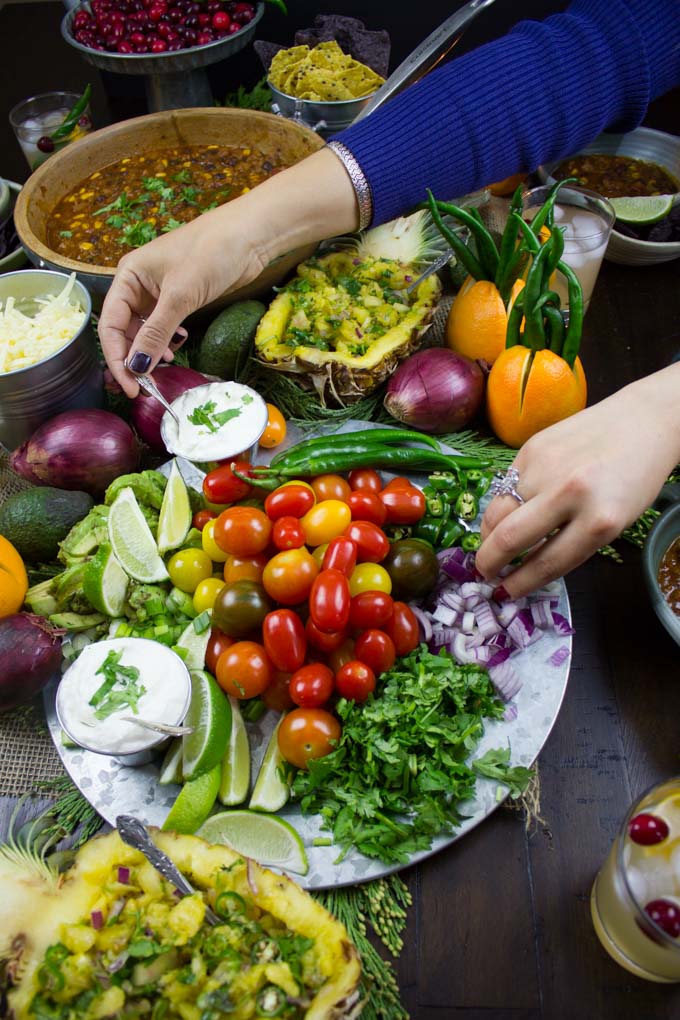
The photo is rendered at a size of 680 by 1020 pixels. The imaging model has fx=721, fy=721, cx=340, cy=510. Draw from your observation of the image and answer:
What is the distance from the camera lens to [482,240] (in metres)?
1.61

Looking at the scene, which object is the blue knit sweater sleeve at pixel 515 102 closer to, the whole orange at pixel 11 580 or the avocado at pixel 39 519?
the avocado at pixel 39 519

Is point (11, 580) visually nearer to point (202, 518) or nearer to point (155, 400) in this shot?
point (202, 518)

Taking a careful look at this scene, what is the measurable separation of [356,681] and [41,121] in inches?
86.7

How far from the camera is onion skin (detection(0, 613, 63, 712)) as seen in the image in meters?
1.19

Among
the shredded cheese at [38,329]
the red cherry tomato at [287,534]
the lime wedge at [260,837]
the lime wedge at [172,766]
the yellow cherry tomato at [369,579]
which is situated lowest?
the lime wedge at [260,837]

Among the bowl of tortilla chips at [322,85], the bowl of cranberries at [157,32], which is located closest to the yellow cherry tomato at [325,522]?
the bowl of tortilla chips at [322,85]

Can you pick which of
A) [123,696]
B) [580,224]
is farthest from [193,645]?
[580,224]

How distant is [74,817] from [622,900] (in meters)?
0.83

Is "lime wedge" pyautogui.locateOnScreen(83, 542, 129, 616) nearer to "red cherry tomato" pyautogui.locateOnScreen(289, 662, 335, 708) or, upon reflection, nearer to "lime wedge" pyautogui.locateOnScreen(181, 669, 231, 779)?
"lime wedge" pyautogui.locateOnScreen(181, 669, 231, 779)

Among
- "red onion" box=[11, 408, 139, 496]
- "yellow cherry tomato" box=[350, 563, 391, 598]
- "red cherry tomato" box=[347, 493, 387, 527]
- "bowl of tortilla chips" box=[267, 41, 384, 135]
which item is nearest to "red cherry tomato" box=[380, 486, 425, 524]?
"red cherry tomato" box=[347, 493, 387, 527]

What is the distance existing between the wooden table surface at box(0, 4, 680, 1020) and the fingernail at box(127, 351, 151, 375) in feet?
2.72

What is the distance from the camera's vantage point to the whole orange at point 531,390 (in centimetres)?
149

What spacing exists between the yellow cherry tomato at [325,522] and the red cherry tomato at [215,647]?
24cm

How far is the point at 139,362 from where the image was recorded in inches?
57.2
